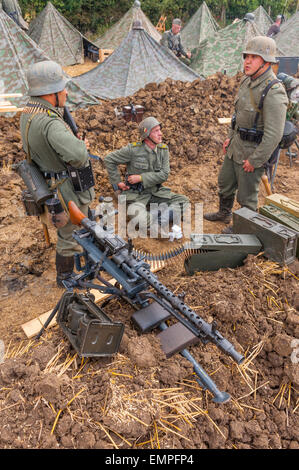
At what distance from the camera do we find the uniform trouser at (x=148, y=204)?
478cm

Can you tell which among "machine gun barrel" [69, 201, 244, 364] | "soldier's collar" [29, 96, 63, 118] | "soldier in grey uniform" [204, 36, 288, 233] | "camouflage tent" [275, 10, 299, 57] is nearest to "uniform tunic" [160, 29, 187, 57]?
"camouflage tent" [275, 10, 299, 57]

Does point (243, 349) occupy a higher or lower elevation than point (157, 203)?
lower

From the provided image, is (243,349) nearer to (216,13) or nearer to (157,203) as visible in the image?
(157,203)

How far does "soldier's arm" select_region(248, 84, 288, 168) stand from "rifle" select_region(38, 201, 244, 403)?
2.34 metres

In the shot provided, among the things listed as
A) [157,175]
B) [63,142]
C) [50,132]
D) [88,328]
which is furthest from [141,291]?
[157,175]

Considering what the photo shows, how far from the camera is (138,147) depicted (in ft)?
15.3

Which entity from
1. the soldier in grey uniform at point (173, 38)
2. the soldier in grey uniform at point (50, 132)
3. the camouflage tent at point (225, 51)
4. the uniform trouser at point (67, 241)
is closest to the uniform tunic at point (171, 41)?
the soldier in grey uniform at point (173, 38)

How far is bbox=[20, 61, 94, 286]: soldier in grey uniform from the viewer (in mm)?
3154

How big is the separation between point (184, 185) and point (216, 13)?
21248 mm

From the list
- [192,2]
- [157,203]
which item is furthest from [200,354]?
[192,2]

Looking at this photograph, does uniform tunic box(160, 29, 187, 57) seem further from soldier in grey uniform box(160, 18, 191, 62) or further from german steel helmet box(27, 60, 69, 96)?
german steel helmet box(27, 60, 69, 96)

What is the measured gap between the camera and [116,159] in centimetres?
475

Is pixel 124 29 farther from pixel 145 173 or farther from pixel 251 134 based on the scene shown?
pixel 251 134

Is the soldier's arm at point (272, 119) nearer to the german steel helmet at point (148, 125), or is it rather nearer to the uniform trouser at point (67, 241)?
the german steel helmet at point (148, 125)
